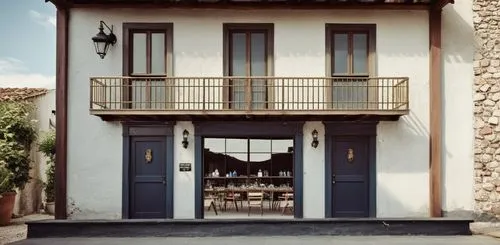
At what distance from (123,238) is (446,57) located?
8.80 meters

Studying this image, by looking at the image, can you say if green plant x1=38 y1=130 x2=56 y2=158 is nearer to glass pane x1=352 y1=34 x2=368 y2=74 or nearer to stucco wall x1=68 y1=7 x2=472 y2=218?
stucco wall x1=68 y1=7 x2=472 y2=218

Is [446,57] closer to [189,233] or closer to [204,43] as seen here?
[204,43]

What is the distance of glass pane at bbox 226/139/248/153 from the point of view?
43.6ft

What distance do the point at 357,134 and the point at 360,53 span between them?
2.01 meters

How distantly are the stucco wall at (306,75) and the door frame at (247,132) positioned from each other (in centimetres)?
15

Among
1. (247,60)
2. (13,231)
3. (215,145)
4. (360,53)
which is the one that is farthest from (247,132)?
(13,231)

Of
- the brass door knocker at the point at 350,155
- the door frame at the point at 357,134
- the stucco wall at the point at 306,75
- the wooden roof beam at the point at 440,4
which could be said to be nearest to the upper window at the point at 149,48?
the stucco wall at the point at 306,75

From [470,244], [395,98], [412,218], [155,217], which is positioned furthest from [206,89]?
[470,244]

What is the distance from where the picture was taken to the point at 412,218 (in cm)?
1162

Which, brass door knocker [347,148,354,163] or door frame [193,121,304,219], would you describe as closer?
door frame [193,121,304,219]

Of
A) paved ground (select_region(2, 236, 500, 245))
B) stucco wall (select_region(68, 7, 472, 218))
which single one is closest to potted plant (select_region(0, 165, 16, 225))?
stucco wall (select_region(68, 7, 472, 218))

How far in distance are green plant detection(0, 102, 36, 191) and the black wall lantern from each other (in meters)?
3.95

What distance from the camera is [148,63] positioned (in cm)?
1243

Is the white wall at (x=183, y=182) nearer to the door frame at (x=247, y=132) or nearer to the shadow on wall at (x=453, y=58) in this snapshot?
the door frame at (x=247, y=132)
